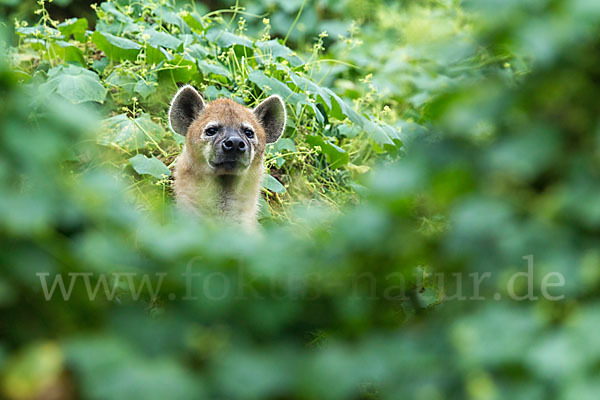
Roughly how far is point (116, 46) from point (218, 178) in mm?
1280

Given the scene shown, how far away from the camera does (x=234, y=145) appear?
4676mm

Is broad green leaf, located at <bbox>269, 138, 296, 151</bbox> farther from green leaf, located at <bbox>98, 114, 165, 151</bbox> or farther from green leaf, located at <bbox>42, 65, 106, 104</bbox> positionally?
green leaf, located at <bbox>42, 65, 106, 104</bbox>

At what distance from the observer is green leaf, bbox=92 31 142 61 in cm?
514

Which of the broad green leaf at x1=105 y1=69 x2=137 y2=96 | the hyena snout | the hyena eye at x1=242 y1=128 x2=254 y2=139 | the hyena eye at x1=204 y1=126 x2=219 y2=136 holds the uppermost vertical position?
the broad green leaf at x1=105 y1=69 x2=137 y2=96

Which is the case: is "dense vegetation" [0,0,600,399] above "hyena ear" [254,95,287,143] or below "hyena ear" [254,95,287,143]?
below

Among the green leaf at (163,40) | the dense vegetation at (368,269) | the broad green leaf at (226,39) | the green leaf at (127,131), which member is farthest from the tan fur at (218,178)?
the dense vegetation at (368,269)

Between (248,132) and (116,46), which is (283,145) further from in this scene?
(116,46)

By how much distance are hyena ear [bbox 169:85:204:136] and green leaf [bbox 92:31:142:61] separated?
0.62 metres

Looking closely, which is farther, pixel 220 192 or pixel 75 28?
pixel 75 28

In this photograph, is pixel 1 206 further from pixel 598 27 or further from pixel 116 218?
pixel 598 27

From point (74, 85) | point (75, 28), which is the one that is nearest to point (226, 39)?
point (75, 28)

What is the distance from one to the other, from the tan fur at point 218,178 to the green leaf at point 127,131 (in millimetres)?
282

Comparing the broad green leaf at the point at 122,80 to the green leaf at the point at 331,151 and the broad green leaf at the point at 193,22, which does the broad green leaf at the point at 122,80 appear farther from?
the green leaf at the point at 331,151

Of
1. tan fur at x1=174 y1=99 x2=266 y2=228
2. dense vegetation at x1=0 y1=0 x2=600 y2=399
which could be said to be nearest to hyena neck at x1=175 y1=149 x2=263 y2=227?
tan fur at x1=174 y1=99 x2=266 y2=228
